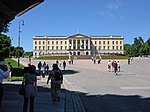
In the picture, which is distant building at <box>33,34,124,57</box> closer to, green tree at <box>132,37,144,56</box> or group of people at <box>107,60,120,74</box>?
green tree at <box>132,37,144,56</box>

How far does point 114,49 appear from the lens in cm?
18300

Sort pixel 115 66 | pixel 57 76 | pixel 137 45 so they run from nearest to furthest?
pixel 57 76
pixel 115 66
pixel 137 45

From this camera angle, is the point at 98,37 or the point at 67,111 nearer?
the point at 67,111

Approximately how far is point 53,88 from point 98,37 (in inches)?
6771

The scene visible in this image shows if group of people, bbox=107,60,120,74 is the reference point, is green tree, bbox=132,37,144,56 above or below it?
above

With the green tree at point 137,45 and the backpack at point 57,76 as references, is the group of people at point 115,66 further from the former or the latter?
the green tree at point 137,45

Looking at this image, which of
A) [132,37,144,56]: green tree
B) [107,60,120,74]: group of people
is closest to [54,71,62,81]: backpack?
[107,60,120,74]: group of people

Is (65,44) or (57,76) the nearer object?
(57,76)

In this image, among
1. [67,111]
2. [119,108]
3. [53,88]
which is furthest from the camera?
[53,88]

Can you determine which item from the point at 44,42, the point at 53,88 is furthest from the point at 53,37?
the point at 53,88

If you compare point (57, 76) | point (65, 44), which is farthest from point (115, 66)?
point (65, 44)

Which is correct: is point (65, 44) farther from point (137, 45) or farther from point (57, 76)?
point (57, 76)

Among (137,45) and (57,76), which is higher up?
(137,45)

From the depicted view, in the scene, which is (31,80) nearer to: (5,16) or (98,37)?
(5,16)
